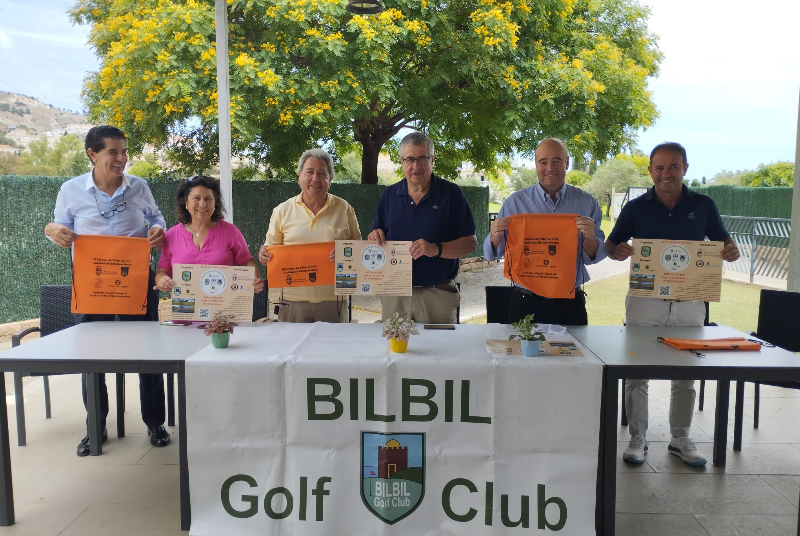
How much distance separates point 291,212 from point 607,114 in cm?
745

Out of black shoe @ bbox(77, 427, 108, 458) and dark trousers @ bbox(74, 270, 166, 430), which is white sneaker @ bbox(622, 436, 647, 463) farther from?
black shoe @ bbox(77, 427, 108, 458)

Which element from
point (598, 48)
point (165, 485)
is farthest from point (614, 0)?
point (165, 485)

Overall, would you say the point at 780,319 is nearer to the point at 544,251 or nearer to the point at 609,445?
the point at 544,251

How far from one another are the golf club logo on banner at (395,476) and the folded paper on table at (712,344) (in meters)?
1.37

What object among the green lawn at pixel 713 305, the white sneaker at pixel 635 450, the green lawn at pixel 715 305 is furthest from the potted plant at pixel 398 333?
the green lawn at pixel 715 305

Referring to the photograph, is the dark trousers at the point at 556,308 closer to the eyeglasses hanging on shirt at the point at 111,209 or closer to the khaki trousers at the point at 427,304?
the khaki trousers at the point at 427,304

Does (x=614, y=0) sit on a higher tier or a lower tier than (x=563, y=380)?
higher

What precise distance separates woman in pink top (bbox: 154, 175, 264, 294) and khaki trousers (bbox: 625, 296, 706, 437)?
2.26 meters

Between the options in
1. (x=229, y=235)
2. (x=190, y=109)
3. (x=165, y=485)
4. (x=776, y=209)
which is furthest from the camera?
(x=776, y=209)

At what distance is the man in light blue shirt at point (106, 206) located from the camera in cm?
351

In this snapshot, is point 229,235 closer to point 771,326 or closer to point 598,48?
point 771,326

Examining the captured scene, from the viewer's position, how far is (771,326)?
4.24 meters

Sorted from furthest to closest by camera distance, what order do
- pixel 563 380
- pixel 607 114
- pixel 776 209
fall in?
pixel 776 209 → pixel 607 114 → pixel 563 380

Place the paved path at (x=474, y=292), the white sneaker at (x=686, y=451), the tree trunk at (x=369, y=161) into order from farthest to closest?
the tree trunk at (x=369, y=161)
the paved path at (x=474, y=292)
the white sneaker at (x=686, y=451)
